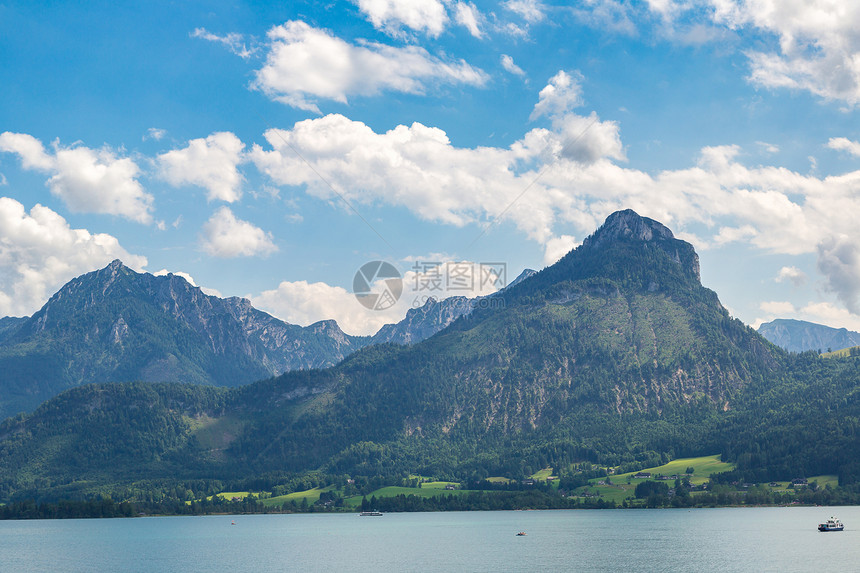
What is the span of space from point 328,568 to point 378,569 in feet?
42.3

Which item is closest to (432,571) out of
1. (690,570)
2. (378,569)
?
(378,569)

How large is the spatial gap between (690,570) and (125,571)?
128 metres

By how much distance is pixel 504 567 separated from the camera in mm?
191250

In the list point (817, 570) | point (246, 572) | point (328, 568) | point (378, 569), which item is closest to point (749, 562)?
point (817, 570)

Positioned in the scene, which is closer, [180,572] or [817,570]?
[817,570]

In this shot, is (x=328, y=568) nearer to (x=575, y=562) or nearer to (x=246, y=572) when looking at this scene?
(x=246, y=572)

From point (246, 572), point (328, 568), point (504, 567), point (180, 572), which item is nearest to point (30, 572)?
point (180, 572)

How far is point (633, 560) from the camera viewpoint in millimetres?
199250

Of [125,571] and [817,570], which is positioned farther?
[125,571]

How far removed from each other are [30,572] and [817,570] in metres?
174

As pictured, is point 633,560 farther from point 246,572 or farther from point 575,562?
point 246,572

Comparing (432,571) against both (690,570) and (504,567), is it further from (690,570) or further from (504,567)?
(690,570)

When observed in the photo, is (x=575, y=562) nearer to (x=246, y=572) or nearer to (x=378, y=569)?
(x=378, y=569)

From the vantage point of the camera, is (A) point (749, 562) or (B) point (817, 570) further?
(A) point (749, 562)
